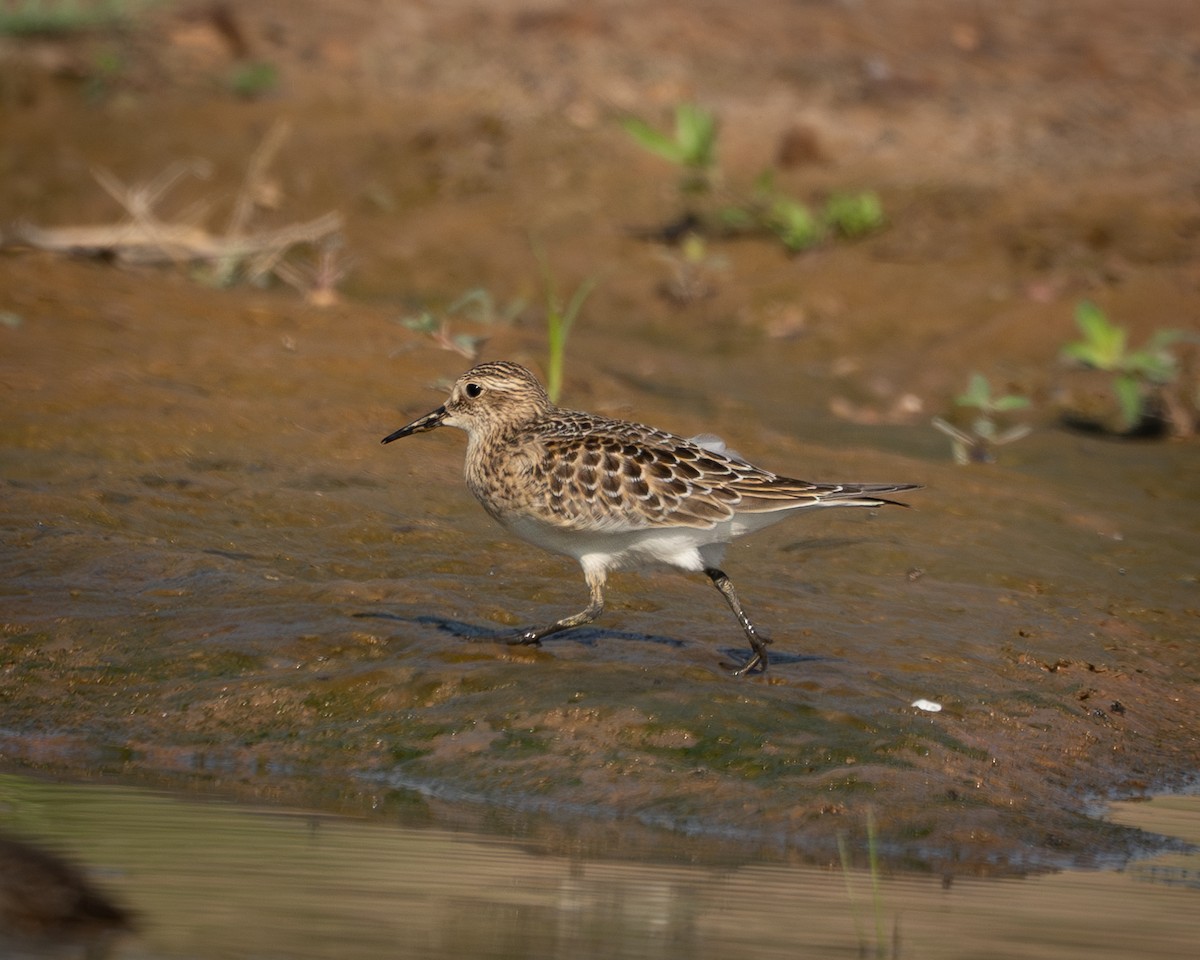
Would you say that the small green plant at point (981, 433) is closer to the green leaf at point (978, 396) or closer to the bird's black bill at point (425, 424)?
the green leaf at point (978, 396)

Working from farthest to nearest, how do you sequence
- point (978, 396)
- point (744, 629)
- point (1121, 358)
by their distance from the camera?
point (1121, 358)
point (978, 396)
point (744, 629)

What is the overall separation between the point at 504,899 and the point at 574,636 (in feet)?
8.85

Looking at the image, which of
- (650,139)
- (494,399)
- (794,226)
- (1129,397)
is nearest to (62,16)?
(650,139)

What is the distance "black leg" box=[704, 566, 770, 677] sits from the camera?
23.1 feet

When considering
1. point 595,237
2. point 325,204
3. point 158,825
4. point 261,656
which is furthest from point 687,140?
point 158,825

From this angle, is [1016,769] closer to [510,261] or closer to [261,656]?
[261,656]

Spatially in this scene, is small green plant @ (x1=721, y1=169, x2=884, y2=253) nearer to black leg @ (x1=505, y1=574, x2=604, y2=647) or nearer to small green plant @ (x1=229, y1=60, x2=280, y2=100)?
small green plant @ (x1=229, y1=60, x2=280, y2=100)

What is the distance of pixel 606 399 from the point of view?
36.2ft

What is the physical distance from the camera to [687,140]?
15.0m

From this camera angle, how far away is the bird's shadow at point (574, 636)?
728 centimetres

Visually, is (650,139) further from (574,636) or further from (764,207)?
(574,636)

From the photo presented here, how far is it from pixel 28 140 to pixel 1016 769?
538 inches

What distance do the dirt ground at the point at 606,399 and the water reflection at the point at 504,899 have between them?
0.47 meters

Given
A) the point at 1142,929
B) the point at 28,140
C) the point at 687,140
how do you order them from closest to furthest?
the point at 1142,929 < the point at 687,140 < the point at 28,140
